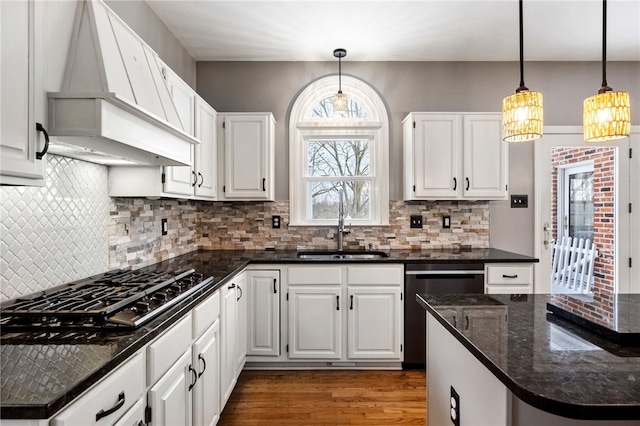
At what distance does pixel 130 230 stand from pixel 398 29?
2614mm

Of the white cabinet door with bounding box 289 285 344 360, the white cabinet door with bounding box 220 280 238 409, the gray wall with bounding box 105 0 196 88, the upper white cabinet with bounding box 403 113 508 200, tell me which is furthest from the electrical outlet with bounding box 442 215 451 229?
the gray wall with bounding box 105 0 196 88

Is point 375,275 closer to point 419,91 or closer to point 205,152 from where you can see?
point 205,152

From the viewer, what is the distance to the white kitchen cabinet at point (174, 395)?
51.8 inches

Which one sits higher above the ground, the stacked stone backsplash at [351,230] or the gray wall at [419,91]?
the gray wall at [419,91]

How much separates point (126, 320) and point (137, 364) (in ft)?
0.51

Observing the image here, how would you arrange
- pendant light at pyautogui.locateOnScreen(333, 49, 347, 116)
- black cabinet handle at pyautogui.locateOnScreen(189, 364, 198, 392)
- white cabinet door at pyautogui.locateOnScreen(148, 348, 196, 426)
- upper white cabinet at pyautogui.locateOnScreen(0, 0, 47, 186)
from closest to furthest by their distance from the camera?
upper white cabinet at pyautogui.locateOnScreen(0, 0, 47, 186)
white cabinet door at pyautogui.locateOnScreen(148, 348, 196, 426)
black cabinet handle at pyautogui.locateOnScreen(189, 364, 198, 392)
pendant light at pyautogui.locateOnScreen(333, 49, 347, 116)

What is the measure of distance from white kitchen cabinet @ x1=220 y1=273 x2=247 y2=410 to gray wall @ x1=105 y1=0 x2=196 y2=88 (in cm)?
186

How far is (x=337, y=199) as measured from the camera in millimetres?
3703

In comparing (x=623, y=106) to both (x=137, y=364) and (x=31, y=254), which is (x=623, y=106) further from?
(x=31, y=254)

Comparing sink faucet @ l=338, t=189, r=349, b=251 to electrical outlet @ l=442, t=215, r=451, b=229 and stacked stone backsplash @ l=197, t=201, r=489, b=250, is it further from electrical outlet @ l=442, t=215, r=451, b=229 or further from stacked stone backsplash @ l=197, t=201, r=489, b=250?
electrical outlet @ l=442, t=215, r=451, b=229

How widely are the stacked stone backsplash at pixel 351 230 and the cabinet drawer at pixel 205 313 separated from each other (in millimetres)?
1510

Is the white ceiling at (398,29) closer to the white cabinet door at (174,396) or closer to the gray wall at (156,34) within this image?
the gray wall at (156,34)

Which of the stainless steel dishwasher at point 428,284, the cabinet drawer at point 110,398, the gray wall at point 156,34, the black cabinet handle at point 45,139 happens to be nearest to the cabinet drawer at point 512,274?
the stainless steel dishwasher at point 428,284

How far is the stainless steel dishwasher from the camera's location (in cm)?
291
